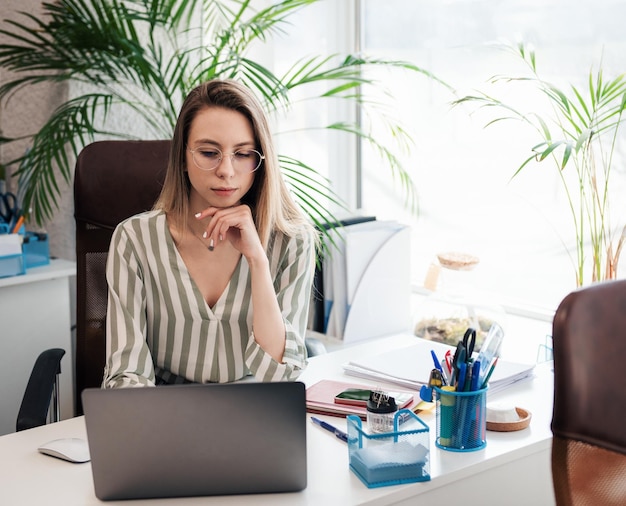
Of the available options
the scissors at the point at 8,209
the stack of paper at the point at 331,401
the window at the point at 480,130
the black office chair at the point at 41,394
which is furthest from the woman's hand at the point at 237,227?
the scissors at the point at 8,209

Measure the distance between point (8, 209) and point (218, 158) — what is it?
1.30 m

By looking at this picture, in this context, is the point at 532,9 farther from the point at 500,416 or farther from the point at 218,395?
the point at 218,395

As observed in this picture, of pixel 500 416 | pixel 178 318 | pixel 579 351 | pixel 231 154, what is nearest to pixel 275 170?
pixel 231 154

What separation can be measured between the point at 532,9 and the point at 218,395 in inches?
65.2

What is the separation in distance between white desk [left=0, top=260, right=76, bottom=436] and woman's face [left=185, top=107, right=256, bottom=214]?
1.02m

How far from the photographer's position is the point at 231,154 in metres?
1.56

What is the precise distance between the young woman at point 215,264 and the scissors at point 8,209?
112 centimetres

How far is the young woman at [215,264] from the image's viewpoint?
60.1 inches

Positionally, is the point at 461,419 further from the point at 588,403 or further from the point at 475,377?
the point at 588,403

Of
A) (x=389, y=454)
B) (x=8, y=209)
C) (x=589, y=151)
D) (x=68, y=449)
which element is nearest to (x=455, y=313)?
(x=589, y=151)

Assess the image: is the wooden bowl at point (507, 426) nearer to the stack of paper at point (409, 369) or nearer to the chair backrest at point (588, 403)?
the stack of paper at point (409, 369)

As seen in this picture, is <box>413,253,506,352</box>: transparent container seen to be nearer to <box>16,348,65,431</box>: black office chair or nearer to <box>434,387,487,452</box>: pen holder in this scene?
<box>434,387,487,452</box>: pen holder

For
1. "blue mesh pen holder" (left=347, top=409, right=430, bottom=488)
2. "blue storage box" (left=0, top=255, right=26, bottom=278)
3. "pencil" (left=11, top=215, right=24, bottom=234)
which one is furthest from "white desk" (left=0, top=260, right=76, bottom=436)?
"blue mesh pen holder" (left=347, top=409, right=430, bottom=488)

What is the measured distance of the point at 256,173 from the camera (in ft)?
5.33
